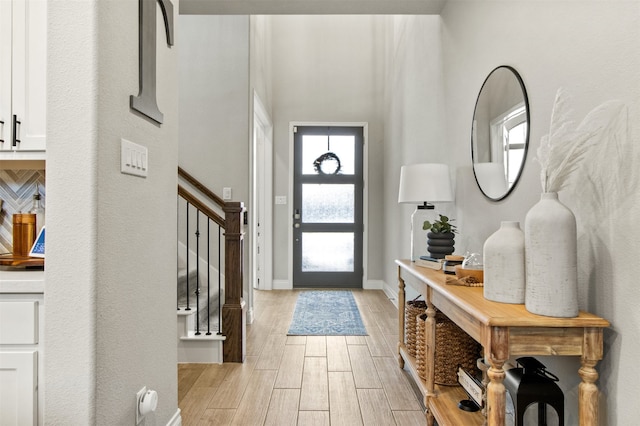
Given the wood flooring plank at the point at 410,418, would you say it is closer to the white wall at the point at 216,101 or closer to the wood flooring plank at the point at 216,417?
the wood flooring plank at the point at 216,417

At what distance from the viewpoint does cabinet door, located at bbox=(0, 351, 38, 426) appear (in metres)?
1.30

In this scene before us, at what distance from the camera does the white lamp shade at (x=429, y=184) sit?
102 inches

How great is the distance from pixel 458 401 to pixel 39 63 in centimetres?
229

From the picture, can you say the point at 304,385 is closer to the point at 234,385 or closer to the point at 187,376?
the point at 234,385

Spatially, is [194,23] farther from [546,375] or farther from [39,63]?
[546,375]

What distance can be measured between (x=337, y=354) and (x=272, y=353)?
503 mm

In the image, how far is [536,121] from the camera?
5.54 ft

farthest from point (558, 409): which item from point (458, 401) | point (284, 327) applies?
point (284, 327)

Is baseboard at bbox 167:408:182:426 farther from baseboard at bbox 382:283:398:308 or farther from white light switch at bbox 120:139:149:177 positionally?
baseboard at bbox 382:283:398:308

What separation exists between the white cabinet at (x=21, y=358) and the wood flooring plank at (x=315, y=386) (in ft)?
4.36

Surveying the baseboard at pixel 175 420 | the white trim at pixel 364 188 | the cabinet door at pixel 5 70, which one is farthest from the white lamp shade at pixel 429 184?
the white trim at pixel 364 188

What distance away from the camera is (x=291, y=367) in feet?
9.18

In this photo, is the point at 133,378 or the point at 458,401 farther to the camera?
the point at 458,401

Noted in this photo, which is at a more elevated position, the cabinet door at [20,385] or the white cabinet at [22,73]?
the white cabinet at [22,73]
